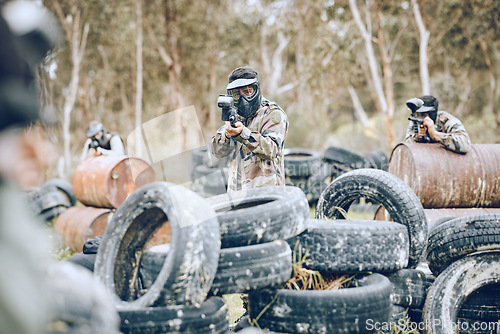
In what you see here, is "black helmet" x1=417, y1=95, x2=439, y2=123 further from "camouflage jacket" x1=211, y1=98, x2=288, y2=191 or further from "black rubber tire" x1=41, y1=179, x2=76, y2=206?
"black rubber tire" x1=41, y1=179, x2=76, y2=206

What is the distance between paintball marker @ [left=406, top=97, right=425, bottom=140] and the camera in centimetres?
675

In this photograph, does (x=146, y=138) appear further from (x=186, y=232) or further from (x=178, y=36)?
(x=178, y=36)

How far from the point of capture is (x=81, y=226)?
7879 millimetres

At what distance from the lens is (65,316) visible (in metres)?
1.89

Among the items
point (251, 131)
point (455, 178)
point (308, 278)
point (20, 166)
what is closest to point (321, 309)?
point (308, 278)

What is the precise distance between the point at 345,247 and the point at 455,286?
39.8 inches

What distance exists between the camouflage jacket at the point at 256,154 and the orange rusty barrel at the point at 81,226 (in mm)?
3862

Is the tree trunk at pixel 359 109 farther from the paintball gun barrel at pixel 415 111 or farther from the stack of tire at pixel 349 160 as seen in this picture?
the paintball gun barrel at pixel 415 111

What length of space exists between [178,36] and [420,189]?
22.5 meters

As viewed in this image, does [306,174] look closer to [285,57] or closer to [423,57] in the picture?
[423,57]

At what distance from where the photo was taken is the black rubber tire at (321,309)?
3371 mm

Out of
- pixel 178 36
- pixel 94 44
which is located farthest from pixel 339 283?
pixel 94 44

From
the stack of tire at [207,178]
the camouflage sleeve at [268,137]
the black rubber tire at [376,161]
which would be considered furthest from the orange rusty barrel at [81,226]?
the black rubber tire at [376,161]

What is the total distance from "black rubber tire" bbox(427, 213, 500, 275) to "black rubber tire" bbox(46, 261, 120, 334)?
3154 mm
